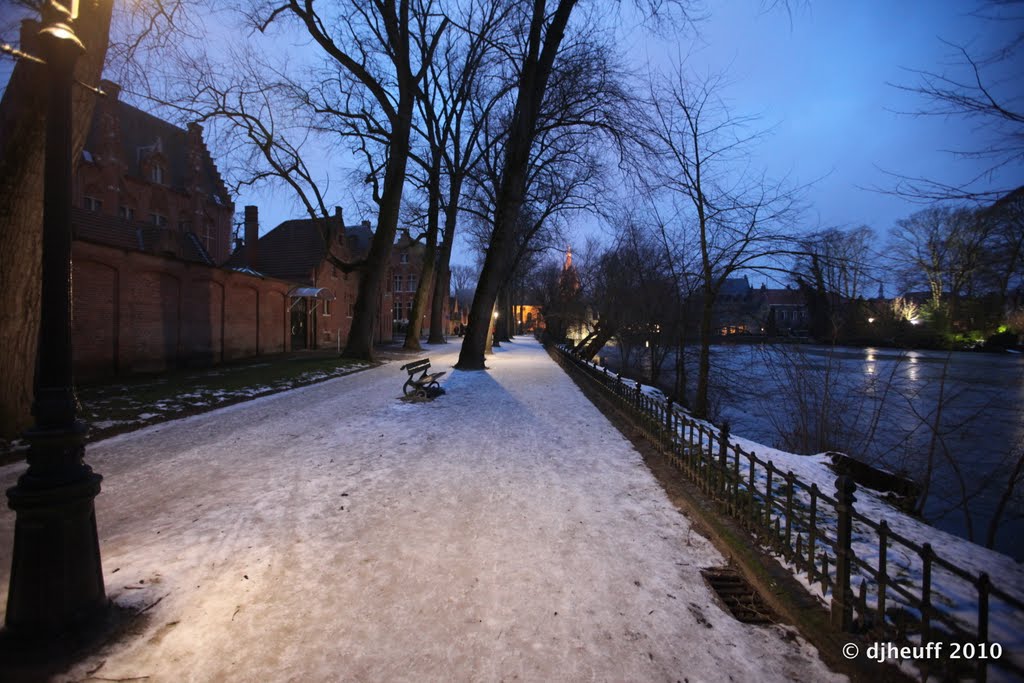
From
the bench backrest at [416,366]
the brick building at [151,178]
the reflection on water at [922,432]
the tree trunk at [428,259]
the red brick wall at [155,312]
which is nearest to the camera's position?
the reflection on water at [922,432]

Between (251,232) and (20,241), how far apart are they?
25.5 meters

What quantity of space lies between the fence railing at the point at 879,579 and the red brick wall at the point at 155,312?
55.0 ft

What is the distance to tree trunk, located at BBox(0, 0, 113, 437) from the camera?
663 centimetres

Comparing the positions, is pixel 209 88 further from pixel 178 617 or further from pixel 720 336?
pixel 720 336

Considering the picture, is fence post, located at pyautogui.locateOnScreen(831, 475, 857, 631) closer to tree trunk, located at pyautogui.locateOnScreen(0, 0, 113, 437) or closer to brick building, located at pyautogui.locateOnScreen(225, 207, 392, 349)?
tree trunk, located at pyautogui.locateOnScreen(0, 0, 113, 437)

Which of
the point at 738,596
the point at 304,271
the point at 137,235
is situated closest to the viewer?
the point at 738,596

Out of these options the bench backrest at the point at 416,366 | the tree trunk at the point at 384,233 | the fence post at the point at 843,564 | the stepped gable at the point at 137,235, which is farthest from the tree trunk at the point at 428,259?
the fence post at the point at 843,564

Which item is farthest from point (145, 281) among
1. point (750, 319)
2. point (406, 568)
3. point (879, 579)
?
point (879, 579)

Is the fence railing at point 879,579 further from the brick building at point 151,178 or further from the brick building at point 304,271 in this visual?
the brick building at point 304,271

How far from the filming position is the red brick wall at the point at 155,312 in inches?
540

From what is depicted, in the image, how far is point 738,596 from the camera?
3.35 metres

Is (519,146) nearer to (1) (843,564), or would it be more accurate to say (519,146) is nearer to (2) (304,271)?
(1) (843,564)

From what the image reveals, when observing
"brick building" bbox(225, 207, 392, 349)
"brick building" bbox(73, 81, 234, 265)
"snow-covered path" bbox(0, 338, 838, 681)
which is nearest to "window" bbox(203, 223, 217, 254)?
"brick building" bbox(73, 81, 234, 265)

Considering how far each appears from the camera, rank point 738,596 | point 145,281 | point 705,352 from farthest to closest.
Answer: point 145,281
point 705,352
point 738,596
